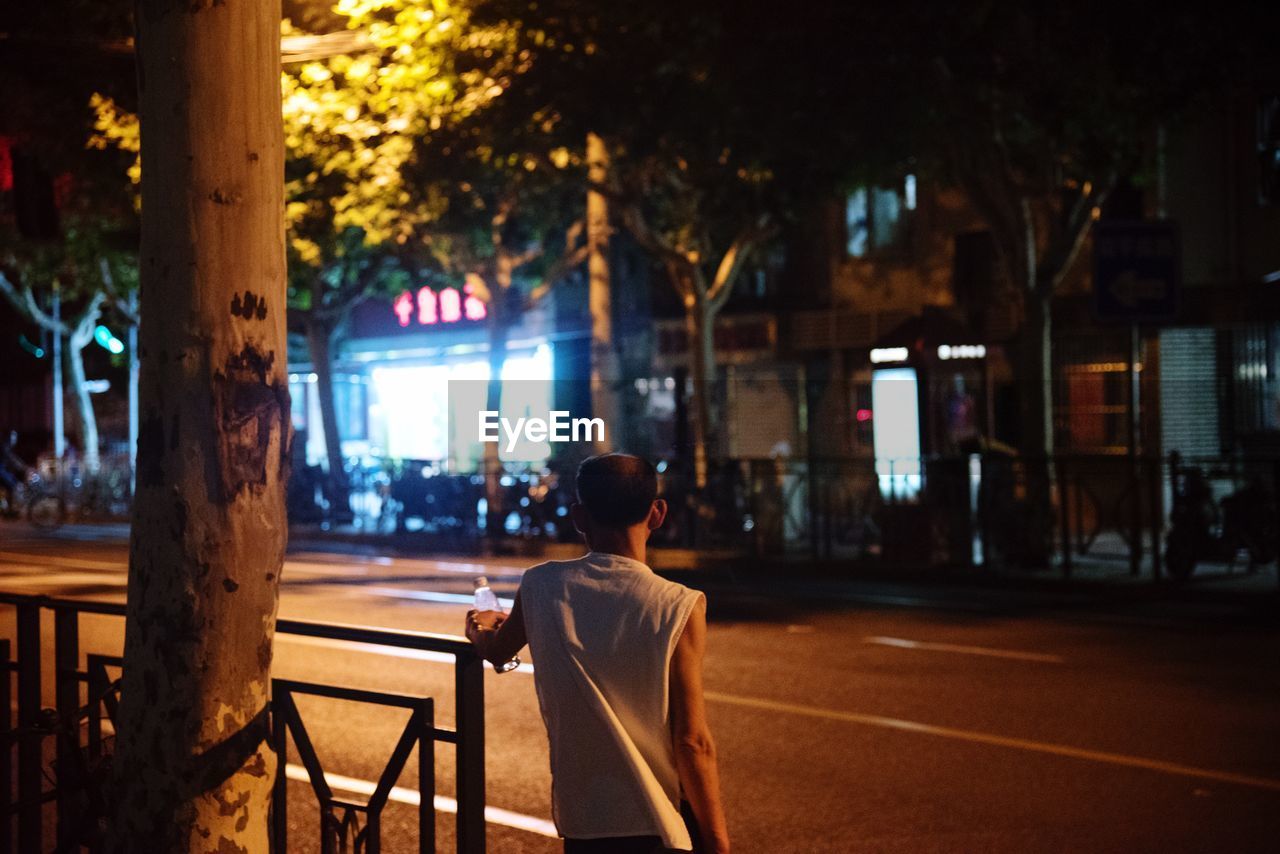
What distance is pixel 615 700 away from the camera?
346 centimetres

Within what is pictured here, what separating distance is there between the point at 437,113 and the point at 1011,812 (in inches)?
583

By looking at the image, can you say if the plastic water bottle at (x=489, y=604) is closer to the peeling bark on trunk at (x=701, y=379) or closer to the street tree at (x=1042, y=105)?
the street tree at (x=1042, y=105)

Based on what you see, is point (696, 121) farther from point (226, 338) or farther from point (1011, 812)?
point (226, 338)

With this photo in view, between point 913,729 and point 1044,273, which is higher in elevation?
point 1044,273

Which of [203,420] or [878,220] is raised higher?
[878,220]

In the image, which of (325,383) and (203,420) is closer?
(203,420)

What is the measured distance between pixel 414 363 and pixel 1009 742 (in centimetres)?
3152

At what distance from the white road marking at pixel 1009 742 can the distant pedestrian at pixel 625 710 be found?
4964 mm

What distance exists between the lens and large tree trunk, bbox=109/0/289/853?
3.54 m

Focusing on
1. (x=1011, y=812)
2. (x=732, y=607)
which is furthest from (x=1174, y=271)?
(x=1011, y=812)

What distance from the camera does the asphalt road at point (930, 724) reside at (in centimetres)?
678

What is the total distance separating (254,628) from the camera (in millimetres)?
3641

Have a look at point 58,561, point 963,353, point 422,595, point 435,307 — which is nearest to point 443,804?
point 422,595

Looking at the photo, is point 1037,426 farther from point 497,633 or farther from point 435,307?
point 435,307
